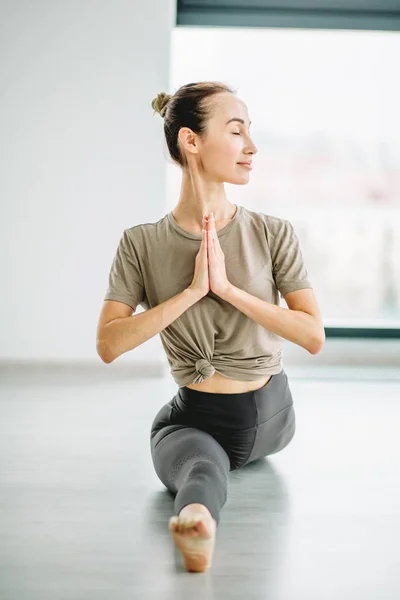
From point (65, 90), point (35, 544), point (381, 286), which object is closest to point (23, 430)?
point (35, 544)

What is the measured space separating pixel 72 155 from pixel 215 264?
1.97 meters

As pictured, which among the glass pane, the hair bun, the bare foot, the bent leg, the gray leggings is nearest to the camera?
the bare foot

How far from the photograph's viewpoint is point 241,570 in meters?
1.46

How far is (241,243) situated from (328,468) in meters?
0.79

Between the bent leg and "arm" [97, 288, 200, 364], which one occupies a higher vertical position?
"arm" [97, 288, 200, 364]

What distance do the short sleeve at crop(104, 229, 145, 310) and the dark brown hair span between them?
29 centimetres

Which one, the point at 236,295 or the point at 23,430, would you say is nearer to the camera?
the point at 236,295

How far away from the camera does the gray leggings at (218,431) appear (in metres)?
1.69

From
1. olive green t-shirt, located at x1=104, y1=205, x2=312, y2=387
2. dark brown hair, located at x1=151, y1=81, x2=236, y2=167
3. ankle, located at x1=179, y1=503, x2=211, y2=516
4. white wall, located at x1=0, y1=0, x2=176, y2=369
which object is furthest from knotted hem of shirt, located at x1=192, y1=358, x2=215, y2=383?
white wall, located at x1=0, y1=0, x2=176, y2=369

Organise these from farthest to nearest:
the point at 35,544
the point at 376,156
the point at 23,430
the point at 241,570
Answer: the point at 376,156 < the point at 23,430 < the point at 35,544 < the point at 241,570

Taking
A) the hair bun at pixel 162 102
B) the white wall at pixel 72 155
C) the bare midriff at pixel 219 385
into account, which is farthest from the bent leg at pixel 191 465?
the white wall at pixel 72 155

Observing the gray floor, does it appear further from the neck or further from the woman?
the neck

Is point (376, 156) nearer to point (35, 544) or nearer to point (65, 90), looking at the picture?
point (65, 90)

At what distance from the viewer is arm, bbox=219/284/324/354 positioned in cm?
175
